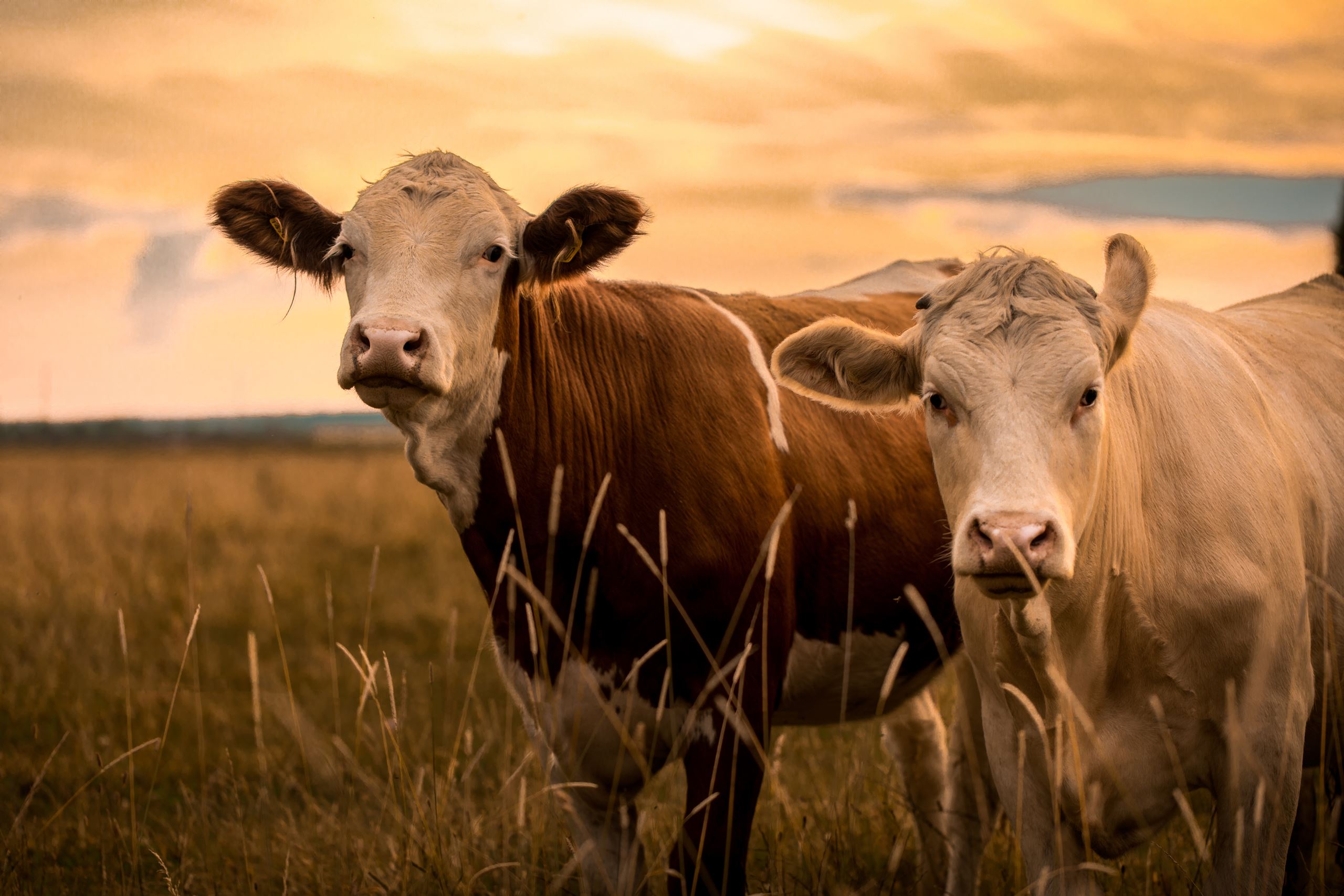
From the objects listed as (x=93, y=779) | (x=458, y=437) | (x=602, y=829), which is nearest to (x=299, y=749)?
(x=602, y=829)

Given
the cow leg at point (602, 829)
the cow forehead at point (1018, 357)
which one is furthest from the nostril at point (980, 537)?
the cow leg at point (602, 829)

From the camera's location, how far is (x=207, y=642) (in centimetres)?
877

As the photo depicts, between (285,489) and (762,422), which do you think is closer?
(762,422)

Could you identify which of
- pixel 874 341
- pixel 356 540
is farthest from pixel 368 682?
pixel 356 540

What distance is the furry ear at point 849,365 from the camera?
11.1 feet

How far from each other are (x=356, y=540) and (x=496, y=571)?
10359mm

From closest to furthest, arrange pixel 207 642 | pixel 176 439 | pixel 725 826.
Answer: pixel 725 826 < pixel 207 642 < pixel 176 439

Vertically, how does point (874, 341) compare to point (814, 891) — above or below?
above

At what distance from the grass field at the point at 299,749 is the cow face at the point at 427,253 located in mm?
681

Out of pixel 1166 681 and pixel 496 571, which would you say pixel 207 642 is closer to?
pixel 496 571

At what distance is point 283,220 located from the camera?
14.4 ft

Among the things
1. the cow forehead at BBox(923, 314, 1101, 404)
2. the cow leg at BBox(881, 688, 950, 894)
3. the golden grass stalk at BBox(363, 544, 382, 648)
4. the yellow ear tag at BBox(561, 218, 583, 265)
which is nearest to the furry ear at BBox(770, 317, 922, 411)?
the cow forehead at BBox(923, 314, 1101, 404)

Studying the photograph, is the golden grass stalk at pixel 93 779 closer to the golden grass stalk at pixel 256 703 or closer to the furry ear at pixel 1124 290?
the golden grass stalk at pixel 256 703

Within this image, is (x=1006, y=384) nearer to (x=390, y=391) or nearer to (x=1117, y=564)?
(x=1117, y=564)
